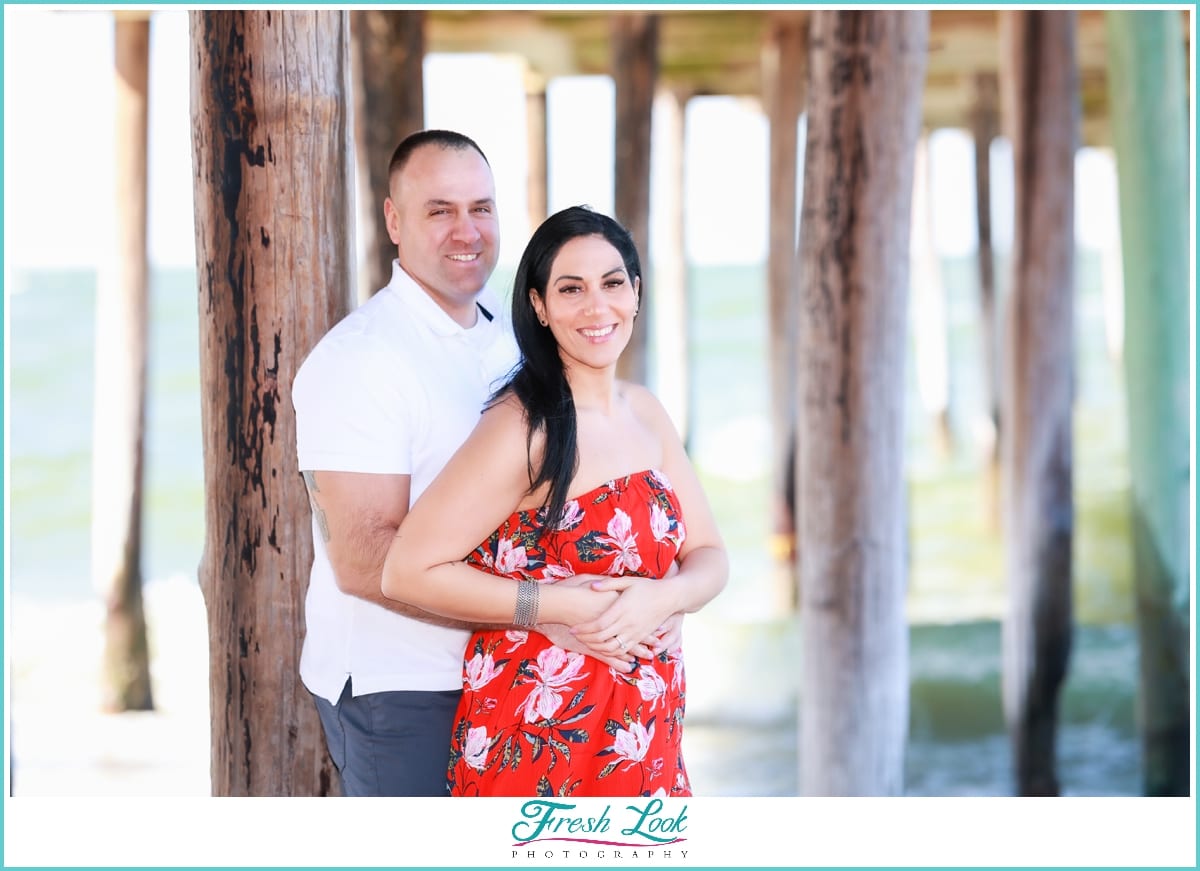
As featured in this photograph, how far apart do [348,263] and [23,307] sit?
84.3 feet

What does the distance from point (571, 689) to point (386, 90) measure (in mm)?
2973

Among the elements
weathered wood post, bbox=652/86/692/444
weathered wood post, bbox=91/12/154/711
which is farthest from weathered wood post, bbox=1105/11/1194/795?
weathered wood post, bbox=652/86/692/444

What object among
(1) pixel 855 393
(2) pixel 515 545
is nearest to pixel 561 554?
(2) pixel 515 545

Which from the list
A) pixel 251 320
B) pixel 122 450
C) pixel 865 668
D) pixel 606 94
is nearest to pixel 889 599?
pixel 865 668

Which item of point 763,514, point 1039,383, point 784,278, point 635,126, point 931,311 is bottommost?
point 763,514

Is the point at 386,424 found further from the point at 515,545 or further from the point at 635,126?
the point at 635,126

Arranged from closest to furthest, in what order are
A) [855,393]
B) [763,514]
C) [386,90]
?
1. [855,393]
2. [386,90]
3. [763,514]

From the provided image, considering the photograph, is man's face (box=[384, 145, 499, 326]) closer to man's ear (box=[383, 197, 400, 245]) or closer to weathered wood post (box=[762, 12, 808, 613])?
man's ear (box=[383, 197, 400, 245])

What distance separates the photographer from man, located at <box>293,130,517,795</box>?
7.04 feet

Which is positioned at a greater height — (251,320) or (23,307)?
(23,307)

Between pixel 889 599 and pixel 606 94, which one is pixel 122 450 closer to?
pixel 889 599

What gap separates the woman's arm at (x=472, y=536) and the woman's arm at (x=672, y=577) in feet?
0.11

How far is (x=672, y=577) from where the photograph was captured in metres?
2.17

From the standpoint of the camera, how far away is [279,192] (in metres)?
2.39
